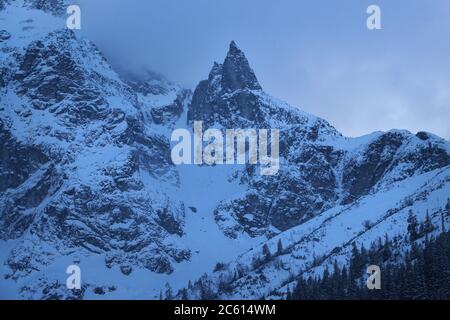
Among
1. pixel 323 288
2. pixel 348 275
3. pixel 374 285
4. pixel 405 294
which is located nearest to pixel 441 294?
pixel 405 294

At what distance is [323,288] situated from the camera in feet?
540

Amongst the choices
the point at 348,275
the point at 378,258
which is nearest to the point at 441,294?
the point at 348,275
